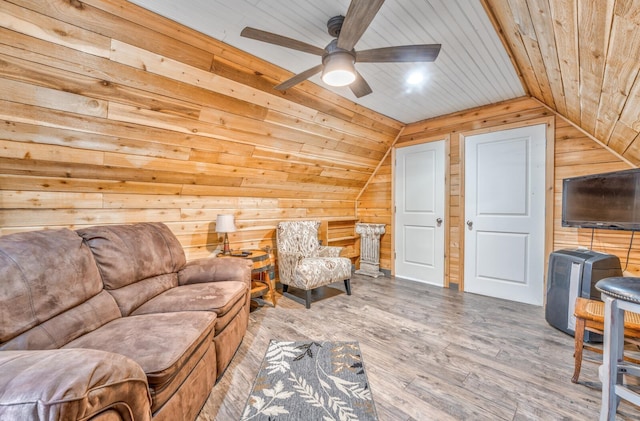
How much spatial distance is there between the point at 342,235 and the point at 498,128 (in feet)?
8.59

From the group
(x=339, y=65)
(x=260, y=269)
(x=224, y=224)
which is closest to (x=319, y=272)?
(x=260, y=269)

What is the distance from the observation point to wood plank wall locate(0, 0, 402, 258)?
1.63m

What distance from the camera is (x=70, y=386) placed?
2.63 ft

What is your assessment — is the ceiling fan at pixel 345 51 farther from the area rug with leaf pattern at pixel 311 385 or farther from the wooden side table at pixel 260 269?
the area rug with leaf pattern at pixel 311 385

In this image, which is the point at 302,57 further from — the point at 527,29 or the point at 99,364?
the point at 99,364

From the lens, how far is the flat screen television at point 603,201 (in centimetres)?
212

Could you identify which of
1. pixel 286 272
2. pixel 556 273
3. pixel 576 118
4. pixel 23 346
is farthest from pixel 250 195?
pixel 576 118

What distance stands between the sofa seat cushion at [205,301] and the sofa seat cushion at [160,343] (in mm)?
122

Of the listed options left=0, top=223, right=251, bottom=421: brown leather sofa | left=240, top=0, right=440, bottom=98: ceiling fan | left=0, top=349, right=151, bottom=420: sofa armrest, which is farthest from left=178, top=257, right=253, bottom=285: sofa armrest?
left=240, top=0, right=440, bottom=98: ceiling fan

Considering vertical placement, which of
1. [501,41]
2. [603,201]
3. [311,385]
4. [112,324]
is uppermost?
[501,41]

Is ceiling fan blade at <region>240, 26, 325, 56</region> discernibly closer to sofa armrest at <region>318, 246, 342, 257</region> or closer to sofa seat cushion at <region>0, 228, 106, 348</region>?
sofa seat cushion at <region>0, 228, 106, 348</region>

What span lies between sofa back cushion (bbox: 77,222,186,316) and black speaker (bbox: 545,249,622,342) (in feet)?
11.2

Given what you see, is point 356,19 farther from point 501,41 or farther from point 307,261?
point 307,261

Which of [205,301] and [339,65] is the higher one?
[339,65]
